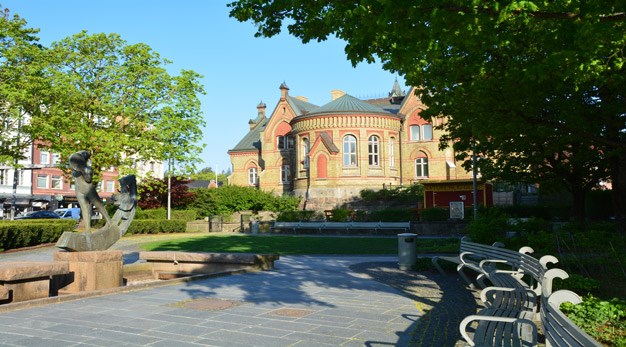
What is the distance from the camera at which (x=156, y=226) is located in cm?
3297

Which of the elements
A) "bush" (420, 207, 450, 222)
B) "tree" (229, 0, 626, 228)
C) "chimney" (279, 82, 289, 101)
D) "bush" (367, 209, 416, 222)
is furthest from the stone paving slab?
"chimney" (279, 82, 289, 101)

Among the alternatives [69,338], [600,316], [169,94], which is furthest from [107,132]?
[600,316]

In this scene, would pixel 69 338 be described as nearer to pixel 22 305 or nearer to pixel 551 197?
pixel 22 305

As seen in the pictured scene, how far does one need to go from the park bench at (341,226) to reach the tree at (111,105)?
818 centimetres

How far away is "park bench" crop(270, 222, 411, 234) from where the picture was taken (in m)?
30.8

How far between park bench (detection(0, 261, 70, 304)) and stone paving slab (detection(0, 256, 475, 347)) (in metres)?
0.88

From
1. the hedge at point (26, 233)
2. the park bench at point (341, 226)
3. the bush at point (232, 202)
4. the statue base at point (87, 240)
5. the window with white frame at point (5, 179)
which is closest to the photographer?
the statue base at point (87, 240)

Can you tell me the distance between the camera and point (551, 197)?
121 feet

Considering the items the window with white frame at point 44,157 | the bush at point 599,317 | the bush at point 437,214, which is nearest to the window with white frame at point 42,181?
the window with white frame at point 44,157

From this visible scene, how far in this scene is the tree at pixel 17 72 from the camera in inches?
1051

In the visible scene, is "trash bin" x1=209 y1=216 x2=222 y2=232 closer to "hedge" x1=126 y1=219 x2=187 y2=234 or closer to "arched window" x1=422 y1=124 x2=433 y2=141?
"hedge" x1=126 y1=219 x2=187 y2=234

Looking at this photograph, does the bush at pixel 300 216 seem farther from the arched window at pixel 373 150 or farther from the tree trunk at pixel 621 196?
the tree trunk at pixel 621 196

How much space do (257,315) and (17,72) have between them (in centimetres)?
2564

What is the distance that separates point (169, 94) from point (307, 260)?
19.2 meters
